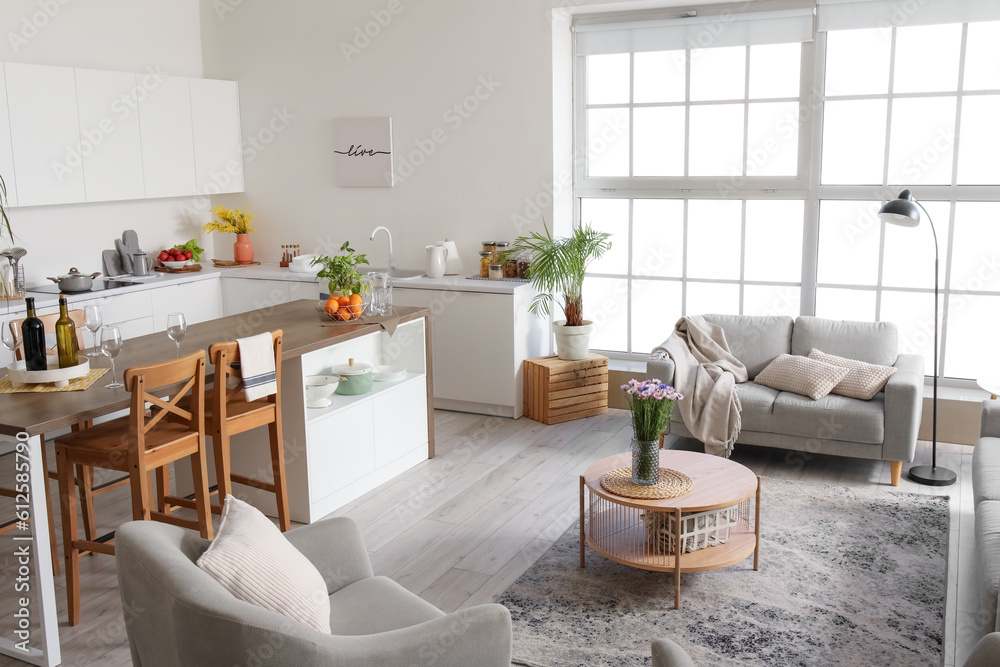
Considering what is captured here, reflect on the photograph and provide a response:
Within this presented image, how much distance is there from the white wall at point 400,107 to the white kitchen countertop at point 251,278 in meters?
0.42

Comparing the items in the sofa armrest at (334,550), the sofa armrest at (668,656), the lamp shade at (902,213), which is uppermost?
the lamp shade at (902,213)

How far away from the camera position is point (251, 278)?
20.5 ft

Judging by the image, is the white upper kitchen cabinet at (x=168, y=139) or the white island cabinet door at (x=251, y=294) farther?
the white island cabinet door at (x=251, y=294)

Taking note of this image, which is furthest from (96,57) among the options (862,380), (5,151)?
(862,380)

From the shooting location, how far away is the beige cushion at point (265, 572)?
81.7 inches

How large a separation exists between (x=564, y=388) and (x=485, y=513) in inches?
60.1

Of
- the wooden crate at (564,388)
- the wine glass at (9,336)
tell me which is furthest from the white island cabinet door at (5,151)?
the wooden crate at (564,388)

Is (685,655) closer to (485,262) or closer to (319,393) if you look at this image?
(319,393)

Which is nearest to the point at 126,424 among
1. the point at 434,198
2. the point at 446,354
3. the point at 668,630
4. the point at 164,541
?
the point at 164,541

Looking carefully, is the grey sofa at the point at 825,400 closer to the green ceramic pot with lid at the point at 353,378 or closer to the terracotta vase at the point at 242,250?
the green ceramic pot with lid at the point at 353,378

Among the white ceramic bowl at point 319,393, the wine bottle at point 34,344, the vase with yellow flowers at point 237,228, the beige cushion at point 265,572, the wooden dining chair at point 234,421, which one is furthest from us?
the vase with yellow flowers at point 237,228

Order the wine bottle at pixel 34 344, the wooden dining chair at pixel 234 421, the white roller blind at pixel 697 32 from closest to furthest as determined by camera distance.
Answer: the wine bottle at pixel 34 344 < the wooden dining chair at pixel 234 421 < the white roller blind at pixel 697 32

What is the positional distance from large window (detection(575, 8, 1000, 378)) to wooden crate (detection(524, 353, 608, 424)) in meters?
0.54

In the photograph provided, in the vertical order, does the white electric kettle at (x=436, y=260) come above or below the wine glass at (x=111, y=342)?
above
